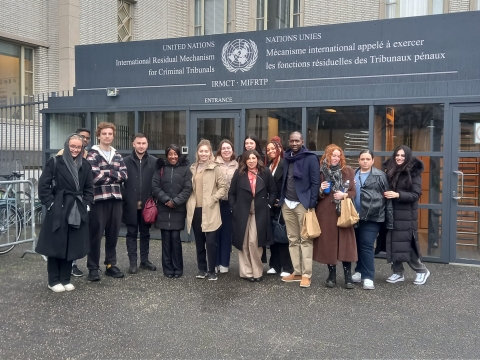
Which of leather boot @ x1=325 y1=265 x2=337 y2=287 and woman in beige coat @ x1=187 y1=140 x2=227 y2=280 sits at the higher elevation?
woman in beige coat @ x1=187 y1=140 x2=227 y2=280

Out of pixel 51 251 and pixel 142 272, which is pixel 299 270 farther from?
pixel 51 251

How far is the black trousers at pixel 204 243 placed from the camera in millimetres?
5895

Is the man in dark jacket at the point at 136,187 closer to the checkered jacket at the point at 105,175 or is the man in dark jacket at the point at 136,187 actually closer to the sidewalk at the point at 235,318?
the checkered jacket at the point at 105,175

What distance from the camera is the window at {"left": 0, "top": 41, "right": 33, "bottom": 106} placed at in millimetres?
14000

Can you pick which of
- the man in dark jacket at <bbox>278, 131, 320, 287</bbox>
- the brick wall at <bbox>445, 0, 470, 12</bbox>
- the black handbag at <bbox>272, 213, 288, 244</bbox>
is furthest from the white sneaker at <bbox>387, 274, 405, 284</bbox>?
the brick wall at <bbox>445, 0, 470, 12</bbox>

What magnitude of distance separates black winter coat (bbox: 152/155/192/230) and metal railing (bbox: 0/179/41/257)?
2419 millimetres

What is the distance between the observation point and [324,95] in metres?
7.25

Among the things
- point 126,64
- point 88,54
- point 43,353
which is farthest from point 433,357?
point 88,54

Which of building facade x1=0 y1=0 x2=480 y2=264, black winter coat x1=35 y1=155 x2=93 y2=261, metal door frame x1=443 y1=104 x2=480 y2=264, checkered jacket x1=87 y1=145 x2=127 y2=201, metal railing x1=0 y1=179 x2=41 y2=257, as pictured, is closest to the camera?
black winter coat x1=35 y1=155 x2=93 y2=261

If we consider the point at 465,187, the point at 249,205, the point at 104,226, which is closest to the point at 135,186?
the point at 104,226

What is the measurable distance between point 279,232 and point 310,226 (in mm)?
562

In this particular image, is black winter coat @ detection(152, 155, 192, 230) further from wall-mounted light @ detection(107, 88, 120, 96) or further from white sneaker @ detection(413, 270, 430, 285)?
wall-mounted light @ detection(107, 88, 120, 96)

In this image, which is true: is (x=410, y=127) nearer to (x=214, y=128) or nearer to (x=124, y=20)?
(x=214, y=128)

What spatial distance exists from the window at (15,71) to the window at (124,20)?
3.25 m
